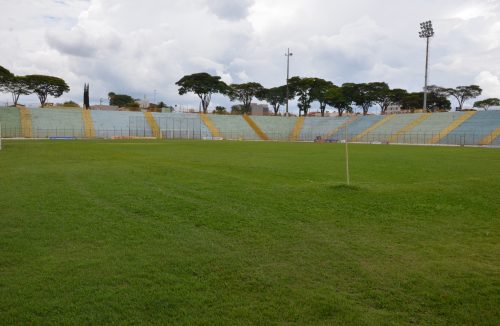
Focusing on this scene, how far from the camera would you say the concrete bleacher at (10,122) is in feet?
195

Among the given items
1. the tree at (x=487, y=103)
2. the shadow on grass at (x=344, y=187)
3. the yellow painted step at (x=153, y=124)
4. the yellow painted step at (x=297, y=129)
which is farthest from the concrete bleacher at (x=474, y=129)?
the shadow on grass at (x=344, y=187)

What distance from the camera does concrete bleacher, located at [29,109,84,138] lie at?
208 feet

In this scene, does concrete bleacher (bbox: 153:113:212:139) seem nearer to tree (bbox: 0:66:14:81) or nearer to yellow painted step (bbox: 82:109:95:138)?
yellow painted step (bbox: 82:109:95:138)

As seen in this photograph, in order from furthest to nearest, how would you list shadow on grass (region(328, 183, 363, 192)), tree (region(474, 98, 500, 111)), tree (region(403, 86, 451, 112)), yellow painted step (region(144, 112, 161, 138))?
tree (region(403, 86, 451, 112)), tree (region(474, 98, 500, 111)), yellow painted step (region(144, 112, 161, 138)), shadow on grass (region(328, 183, 363, 192))

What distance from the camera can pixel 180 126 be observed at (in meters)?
75.8

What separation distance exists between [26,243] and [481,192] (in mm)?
11063

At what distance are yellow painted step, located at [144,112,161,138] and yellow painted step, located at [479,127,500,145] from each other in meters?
51.0

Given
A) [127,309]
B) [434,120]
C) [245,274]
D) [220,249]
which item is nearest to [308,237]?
[220,249]

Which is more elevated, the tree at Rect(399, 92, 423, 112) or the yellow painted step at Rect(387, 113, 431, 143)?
the tree at Rect(399, 92, 423, 112)

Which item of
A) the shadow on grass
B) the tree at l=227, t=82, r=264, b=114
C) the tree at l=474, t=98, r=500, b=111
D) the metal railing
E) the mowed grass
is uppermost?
the tree at l=227, t=82, r=264, b=114

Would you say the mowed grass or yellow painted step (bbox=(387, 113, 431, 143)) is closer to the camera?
the mowed grass

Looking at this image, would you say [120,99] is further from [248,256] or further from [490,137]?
[248,256]

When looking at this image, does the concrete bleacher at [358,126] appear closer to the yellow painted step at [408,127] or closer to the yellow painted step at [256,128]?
the yellow painted step at [408,127]

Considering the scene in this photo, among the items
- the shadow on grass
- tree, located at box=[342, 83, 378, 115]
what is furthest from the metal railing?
the shadow on grass
